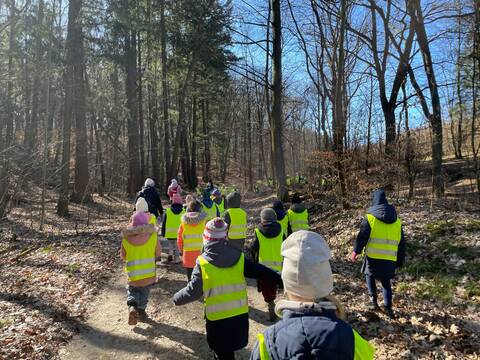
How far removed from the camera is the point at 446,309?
6.10 metres

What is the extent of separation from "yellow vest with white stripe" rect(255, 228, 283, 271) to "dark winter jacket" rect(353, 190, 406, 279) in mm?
1302

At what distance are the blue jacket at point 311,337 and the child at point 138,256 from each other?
4083 mm

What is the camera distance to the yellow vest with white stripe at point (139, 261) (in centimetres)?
570

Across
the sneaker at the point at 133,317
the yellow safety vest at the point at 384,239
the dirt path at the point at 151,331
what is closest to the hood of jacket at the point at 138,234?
the sneaker at the point at 133,317

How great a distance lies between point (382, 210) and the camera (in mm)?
5957

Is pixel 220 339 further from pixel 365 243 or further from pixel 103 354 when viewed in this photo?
pixel 365 243

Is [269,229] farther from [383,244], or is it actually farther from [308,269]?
[308,269]

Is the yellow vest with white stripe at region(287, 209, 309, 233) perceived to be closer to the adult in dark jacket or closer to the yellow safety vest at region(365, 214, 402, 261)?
the yellow safety vest at region(365, 214, 402, 261)

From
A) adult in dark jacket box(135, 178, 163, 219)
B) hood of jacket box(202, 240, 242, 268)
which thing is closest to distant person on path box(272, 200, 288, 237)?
hood of jacket box(202, 240, 242, 268)

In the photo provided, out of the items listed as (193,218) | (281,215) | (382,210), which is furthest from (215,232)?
(281,215)

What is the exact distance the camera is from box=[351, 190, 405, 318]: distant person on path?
Answer: 19.4 feet

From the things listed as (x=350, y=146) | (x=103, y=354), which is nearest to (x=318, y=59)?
(x=350, y=146)

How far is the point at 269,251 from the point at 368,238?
167 cm

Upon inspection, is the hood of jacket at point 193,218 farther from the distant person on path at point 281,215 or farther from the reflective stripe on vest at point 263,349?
the reflective stripe on vest at point 263,349
